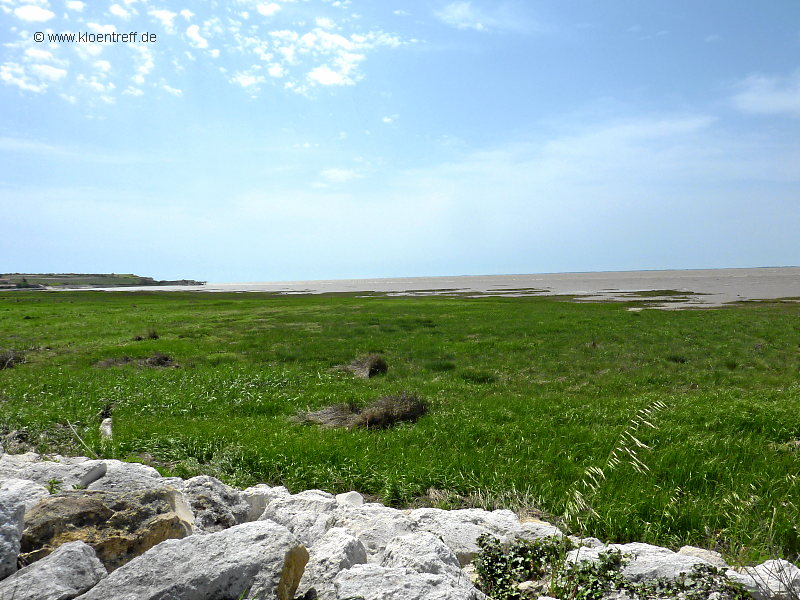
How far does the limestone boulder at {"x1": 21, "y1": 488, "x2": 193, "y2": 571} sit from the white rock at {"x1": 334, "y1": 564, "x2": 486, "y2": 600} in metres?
1.69

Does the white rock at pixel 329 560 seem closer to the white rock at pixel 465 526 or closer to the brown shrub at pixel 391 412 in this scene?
the white rock at pixel 465 526

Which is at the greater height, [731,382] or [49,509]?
[49,509]

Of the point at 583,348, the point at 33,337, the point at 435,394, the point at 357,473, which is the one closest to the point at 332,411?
the point at 435,394

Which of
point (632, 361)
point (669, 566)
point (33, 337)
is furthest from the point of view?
point (33, 337)

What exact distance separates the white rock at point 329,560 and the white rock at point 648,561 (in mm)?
1841

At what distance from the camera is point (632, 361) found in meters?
19.4

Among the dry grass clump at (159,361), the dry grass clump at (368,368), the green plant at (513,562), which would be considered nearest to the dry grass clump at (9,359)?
the dry grass clump at (159,361)

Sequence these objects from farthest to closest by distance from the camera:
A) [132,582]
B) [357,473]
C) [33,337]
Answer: [33,337] < [357,473] < [132,582]

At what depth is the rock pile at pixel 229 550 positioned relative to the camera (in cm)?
357

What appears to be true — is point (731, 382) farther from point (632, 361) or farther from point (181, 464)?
point (181, 464)

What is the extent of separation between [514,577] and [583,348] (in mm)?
19313

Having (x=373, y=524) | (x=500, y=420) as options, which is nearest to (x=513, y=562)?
(x=373, y=524)

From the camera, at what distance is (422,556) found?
4.17 metres

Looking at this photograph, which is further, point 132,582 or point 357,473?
point 357,473
